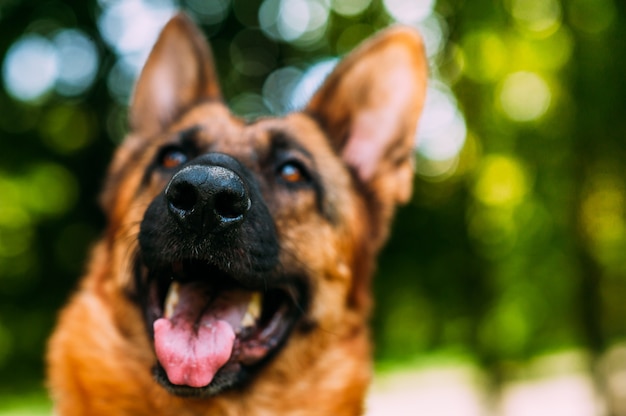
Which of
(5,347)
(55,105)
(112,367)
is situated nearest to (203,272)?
(112,367)

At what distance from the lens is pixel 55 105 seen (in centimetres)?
1124

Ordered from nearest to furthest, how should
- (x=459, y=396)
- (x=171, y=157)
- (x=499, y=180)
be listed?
(x=171, y=157) → (x=499, y=180) → (x=459, y=396)

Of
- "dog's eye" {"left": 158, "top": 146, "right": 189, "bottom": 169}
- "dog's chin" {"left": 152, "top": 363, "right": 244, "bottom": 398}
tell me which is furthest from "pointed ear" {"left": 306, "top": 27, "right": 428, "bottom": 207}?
"dog's chin" {"left": 152, "top": 363, "right": 244, "bottom": 398}

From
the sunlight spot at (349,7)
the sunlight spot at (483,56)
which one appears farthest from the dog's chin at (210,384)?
the sunlight spot at (349,7)

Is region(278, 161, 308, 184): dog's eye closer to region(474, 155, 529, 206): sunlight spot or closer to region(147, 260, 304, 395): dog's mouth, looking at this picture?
region(147, 260, 304, 395): dog's mouth

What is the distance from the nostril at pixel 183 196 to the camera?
7.42 ft

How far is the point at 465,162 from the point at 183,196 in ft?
28.0

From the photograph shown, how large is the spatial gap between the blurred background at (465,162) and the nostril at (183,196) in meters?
6.33

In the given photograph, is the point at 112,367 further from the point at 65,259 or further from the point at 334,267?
the point at 65,259

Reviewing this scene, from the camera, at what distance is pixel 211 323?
256cm

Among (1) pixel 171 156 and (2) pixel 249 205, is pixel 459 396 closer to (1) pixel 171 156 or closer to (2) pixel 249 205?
(1) pixel 171 156

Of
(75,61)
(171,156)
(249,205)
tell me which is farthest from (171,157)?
(75,61)

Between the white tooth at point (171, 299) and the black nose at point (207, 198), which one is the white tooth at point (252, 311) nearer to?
the white tooth at point (171, 299)

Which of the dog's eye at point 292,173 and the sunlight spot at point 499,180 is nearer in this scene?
the dog's eye at point 292,173
